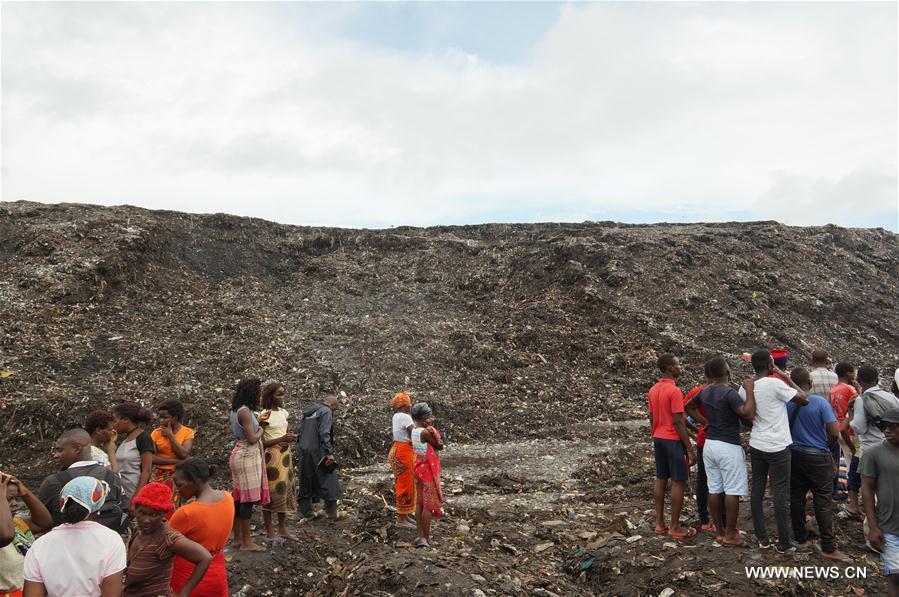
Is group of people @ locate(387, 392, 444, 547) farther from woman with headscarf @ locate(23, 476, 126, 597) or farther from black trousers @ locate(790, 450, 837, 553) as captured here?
black trousers @ locate(790, 450, 837, 553)

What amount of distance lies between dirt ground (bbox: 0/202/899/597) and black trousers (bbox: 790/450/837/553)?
0.29m

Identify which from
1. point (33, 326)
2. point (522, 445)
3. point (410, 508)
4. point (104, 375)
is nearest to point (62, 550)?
point (410, 508)

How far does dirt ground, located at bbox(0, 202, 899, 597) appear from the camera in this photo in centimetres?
610

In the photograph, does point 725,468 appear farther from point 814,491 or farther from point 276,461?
point 276,461

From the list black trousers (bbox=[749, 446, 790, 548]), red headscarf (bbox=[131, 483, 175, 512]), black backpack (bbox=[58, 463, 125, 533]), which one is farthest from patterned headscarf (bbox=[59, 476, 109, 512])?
black trousers (bbox=[749, 446, 790, 548])

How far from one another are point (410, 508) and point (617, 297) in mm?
13833

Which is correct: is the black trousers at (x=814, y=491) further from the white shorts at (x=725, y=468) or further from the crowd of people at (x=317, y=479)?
the white shorts at (x=725, y=468)

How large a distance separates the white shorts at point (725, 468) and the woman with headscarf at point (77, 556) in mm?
4991

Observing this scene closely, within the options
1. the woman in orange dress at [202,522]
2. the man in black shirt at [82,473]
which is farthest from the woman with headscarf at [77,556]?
the man in black shirt at [82,473]

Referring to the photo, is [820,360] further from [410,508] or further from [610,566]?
[410,508]

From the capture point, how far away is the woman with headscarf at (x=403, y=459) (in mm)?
6254

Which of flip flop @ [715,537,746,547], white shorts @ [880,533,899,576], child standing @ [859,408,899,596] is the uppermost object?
child standing @ [859,408,899,596]

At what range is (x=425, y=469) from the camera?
591 centimetres

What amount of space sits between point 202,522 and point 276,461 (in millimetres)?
2626
